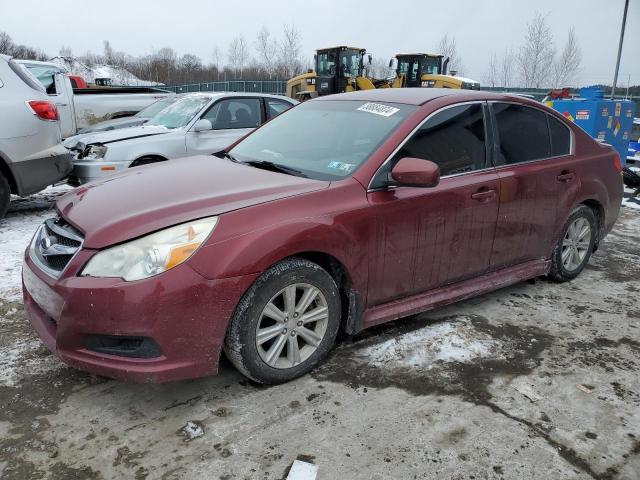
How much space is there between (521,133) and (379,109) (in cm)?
124

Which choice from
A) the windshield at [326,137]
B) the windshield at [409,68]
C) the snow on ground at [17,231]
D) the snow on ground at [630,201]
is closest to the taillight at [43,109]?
the snow on ground at [17,231]

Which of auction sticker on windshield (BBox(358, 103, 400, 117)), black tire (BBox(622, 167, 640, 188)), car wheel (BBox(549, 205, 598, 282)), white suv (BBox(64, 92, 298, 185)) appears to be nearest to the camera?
auction sticker on windshield (BBox(358, 103, 400, 117))

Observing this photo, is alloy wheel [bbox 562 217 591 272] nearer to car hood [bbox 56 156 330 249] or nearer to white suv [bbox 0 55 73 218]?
car hood [bbox 56 156 330 249]

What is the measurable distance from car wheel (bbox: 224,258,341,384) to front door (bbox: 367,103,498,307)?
36 centimetres

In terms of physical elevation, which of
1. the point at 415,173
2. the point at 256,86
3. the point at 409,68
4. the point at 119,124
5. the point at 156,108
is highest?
the point at 409,68

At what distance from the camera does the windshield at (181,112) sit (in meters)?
7.26

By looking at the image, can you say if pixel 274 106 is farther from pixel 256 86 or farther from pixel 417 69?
pixel 256 86

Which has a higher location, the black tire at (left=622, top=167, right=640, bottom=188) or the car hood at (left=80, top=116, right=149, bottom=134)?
the car hood at (left=80, top=116, right=149, bottom=134)

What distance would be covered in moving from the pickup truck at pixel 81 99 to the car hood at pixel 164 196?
7895 millimetres

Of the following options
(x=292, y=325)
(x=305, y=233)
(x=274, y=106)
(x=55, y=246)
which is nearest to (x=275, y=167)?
(x=305, y=233)

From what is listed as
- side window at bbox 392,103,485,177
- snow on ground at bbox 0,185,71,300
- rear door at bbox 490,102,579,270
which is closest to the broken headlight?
side window at bbox 392,103,485,177

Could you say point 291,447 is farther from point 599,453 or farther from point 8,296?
Answer: point 8,296

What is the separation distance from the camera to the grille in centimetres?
270

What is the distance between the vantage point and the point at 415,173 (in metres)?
3.06
